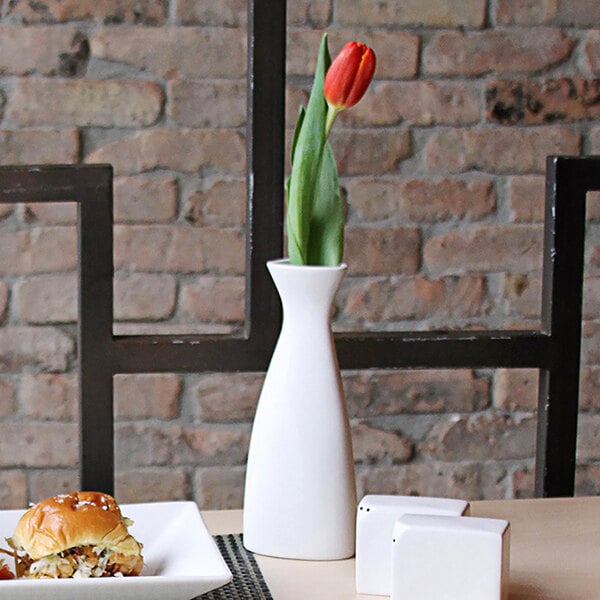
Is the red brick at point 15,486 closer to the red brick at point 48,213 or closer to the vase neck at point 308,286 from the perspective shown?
the red brick at point 48,213

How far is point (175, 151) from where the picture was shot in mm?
1722

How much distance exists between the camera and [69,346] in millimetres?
1741

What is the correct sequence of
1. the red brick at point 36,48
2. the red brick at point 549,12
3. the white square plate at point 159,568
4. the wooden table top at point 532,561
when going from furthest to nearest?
the red brick at point 549,12, the red brick at point 36,48, the wooden table top at point 532,561, the white square plate at point 159,568

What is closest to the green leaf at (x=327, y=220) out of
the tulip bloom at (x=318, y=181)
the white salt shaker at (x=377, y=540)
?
the tulip bloom at (x=318, y=181)

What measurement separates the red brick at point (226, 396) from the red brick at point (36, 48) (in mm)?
522

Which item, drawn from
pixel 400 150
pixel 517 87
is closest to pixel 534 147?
pixel 517 87

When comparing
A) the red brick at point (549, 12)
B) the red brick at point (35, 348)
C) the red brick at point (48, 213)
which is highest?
the red brick at point (549, 12)

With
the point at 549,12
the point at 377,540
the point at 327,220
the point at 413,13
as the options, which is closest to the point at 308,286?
the point at 327,220

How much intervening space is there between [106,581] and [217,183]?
111 cm

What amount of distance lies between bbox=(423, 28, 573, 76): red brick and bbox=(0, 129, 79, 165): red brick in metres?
0.56

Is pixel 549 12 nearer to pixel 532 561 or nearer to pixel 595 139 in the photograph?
pixel 595 139

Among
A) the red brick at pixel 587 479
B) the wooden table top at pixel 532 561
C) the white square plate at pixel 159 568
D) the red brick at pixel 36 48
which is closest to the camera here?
the white square plate at pixel 159 568

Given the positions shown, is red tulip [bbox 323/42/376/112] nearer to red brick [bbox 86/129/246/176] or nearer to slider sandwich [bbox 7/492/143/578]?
slider sandwich [bbox 7/492/143/578]

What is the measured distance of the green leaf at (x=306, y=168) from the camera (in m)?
0.85
